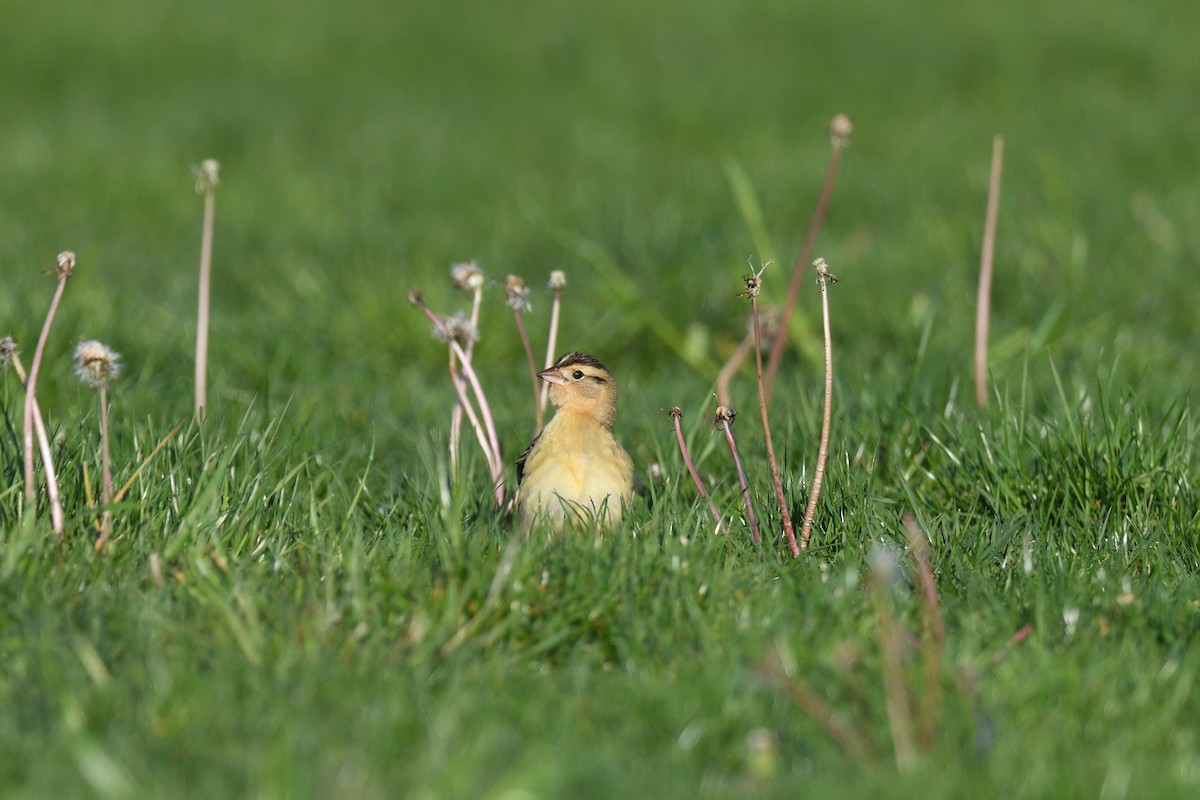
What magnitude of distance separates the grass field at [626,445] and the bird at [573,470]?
23 centimetres

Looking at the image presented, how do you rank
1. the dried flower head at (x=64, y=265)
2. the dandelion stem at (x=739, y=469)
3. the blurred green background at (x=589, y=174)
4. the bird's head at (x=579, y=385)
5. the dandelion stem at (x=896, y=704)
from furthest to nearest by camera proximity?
the blurred green background at (x=589, y=174) < the bird's head at (x=579, y=385) < the dandelion stem at (x=739, y=469) < the dried flower head at (x=64, y=265) < the dandelion stem at (x=896, y=704)

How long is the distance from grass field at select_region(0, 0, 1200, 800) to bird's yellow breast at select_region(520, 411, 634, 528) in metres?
0.24

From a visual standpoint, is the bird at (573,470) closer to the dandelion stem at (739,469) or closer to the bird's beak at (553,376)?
the bird's beak at (553,376)

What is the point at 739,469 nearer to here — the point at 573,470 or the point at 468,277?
the point at 573,470

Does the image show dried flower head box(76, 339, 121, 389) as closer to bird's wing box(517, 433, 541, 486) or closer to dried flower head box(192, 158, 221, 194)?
dried flower head box(192, 158, 221, 194)

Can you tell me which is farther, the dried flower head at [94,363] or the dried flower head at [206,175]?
the dried flower head at [206,175]

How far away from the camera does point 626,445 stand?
5.65 m

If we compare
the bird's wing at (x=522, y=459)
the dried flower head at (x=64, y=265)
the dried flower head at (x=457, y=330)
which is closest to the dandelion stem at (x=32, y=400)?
the dried flower head at (x=64, y=265)

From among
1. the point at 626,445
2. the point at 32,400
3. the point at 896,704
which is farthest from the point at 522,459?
the point at 896,704

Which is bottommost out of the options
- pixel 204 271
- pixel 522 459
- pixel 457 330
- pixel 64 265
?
pixel 522 459

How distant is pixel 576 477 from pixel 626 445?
119 cm

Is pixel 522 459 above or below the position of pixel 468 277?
below

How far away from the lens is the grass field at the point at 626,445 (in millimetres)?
3072

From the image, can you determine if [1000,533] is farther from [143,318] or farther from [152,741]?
[143,318]
